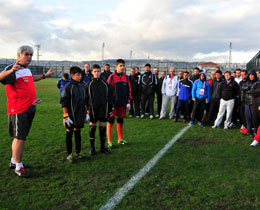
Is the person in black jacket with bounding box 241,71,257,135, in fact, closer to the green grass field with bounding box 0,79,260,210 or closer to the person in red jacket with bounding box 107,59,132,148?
the green grass field with bounding box 0,79,260,210

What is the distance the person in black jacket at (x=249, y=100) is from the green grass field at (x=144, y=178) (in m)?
0.56

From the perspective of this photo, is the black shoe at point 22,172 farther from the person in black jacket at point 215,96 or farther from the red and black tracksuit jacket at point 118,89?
the person in black jacket at point 215,96

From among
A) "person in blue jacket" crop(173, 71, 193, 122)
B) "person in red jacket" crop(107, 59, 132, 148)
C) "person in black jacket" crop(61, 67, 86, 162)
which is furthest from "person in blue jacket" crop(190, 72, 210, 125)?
"person in black jacket" crop(61, 67, 86, 162)

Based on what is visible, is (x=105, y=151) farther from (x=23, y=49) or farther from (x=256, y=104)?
(x=256, y=104)

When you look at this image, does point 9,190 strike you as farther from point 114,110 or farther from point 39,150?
point 114,110

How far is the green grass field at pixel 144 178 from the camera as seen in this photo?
3146mm

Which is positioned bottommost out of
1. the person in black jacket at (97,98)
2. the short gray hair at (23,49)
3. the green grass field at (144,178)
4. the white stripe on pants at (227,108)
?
the green grass field at (144,178)

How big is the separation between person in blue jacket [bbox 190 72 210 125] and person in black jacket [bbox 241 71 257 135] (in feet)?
5.07

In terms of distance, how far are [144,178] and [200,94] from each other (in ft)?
17.4

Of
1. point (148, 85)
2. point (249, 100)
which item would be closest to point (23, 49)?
point (249, 100)

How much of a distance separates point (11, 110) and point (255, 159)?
4790 millimetres

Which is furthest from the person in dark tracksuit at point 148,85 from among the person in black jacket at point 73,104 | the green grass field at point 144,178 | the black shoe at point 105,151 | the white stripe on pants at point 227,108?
the person in black jacket at point 73,104

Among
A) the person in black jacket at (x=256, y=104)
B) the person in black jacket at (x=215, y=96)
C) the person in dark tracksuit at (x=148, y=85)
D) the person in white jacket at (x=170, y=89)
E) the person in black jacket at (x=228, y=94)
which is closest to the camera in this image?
the person in black jacket at (x=256, y=104)

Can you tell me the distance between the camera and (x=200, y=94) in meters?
8.39
